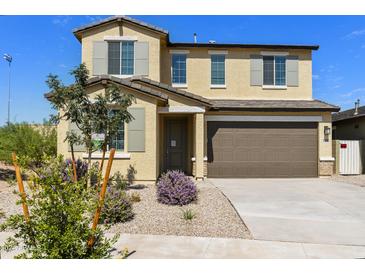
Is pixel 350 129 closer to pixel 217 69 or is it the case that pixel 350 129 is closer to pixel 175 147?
pixel 217 69

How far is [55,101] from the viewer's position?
8.24 m

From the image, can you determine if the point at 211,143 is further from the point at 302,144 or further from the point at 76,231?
the point at 76,231

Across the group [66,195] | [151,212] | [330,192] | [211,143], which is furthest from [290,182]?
[66,195]

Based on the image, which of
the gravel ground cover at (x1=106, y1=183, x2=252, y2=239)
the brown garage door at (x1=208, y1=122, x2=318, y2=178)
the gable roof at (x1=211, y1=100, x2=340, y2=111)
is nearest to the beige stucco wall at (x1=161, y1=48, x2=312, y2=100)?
the gable roof at (x1=211, y1=100, x2=340, y2=111)

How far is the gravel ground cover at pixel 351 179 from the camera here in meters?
12.1

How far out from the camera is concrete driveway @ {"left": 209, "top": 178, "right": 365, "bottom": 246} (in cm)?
579

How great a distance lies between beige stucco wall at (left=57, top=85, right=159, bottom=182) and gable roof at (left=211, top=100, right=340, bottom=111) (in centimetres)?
327

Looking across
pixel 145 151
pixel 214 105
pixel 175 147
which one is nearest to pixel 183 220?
pixel 145 151

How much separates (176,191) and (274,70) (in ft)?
32.9

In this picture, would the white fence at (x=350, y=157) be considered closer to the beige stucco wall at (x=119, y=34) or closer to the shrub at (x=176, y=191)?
the shrub at (x=176, y=191)

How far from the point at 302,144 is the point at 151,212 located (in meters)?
9.28

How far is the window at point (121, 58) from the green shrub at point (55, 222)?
10.5m

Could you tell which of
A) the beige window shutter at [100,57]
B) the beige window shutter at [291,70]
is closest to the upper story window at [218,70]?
the beige window shutter at [291,70]

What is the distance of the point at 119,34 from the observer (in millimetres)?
13719
